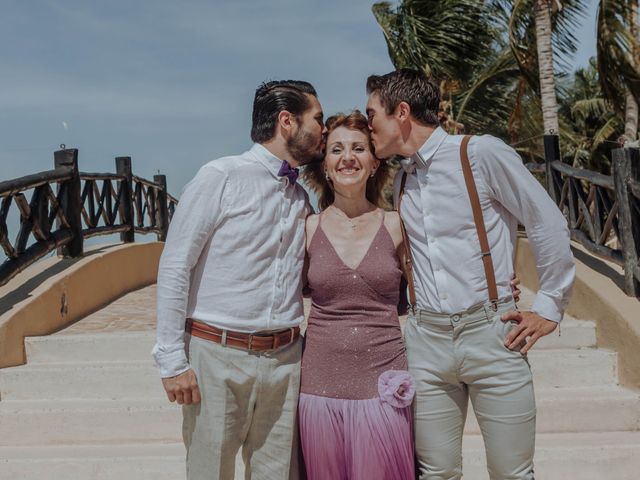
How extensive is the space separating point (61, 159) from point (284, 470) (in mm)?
A: 6124

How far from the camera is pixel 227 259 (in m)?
2.98

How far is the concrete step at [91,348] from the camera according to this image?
19.2 ft

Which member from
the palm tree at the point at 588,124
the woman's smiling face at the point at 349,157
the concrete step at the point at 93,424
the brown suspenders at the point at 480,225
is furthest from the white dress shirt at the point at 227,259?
the palm tree at the point at 588,124

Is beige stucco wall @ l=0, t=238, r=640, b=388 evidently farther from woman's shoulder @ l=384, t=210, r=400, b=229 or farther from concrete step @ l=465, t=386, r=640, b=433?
woman's shoulder @ l=384, t=210, r=400, b=229

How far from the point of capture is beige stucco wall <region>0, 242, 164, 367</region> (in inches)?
234

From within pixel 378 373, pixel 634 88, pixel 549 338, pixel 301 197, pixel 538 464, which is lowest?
pixel 538 464

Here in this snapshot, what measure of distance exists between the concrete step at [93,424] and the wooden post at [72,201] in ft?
11.0

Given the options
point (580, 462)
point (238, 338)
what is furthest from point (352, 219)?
point (580, 462)

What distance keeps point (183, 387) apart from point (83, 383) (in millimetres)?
2888

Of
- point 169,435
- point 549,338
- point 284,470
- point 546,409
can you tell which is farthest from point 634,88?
point 284,470

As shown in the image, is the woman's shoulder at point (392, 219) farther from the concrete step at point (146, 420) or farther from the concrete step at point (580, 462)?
the concrete step at point (146, 420)

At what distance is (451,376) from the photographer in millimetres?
2906

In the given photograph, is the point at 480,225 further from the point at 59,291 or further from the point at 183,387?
the point at 59,291

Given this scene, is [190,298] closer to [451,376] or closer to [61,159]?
[451,376]
